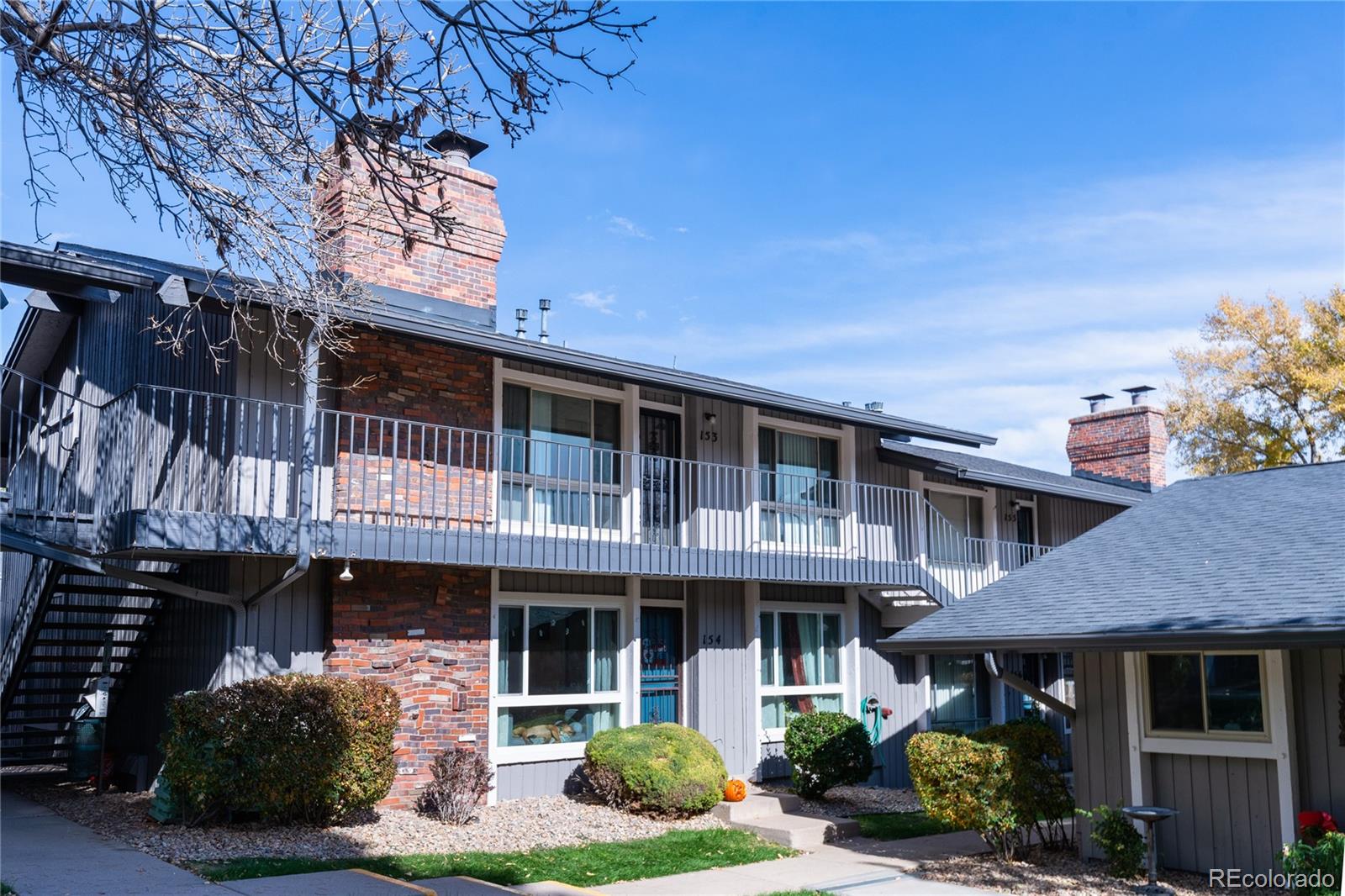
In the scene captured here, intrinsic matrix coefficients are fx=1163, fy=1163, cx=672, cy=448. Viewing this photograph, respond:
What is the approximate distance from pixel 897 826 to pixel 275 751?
261 inches

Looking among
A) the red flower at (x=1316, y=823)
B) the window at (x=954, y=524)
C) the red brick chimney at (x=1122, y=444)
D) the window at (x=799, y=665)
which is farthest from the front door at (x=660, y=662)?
the red brick chimney at (x=1122, y=444)

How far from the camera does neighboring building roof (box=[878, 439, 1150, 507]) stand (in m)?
17.6

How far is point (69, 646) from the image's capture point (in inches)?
550

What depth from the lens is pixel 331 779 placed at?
10.4 m

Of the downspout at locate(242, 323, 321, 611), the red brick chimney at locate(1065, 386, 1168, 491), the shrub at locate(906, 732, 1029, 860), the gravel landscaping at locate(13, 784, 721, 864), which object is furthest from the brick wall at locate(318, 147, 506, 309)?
the red brick chimney at locate(1065, 386, 1168, 491)

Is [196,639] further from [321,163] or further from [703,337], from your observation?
[703,337]

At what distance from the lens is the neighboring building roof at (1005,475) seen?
1756cm

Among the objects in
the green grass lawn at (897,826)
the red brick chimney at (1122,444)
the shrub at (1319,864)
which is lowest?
the green grass lawn at (897,826)

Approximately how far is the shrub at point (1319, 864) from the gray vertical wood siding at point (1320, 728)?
68 centimetres

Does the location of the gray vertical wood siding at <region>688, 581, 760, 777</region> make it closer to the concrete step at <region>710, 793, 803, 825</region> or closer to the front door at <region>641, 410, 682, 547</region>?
the front door at <region>641, 410, 682, 547</region>

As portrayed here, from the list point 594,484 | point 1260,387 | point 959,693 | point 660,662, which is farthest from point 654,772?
point 1260,387

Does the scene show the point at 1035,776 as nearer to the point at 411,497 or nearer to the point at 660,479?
the point at 660,479

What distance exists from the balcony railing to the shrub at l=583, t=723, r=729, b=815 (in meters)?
1.91

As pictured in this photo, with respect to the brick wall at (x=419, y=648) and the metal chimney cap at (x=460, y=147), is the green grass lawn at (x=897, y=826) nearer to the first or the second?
the brick wall at (x=419, y=648)
